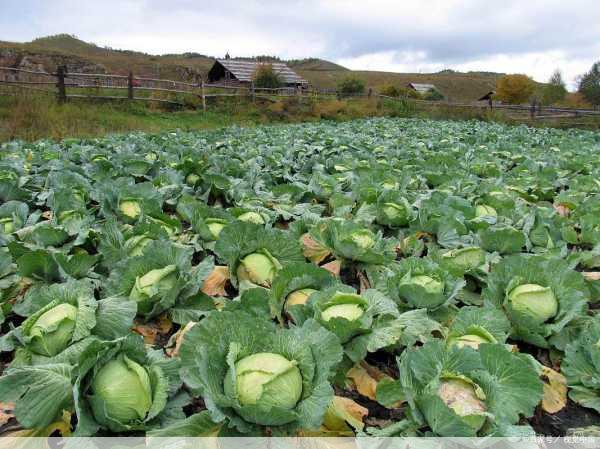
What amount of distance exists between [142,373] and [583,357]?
1734 millimetres

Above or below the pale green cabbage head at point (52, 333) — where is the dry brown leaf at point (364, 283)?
below

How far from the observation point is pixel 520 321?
7.05 ft

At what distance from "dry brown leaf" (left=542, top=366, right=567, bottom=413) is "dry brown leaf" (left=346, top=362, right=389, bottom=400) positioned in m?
0.66

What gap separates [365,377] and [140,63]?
5791 centimetres

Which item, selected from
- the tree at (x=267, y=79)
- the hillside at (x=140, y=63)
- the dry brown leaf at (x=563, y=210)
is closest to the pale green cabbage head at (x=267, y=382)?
the dry brown leaf at (x=563, y=210)

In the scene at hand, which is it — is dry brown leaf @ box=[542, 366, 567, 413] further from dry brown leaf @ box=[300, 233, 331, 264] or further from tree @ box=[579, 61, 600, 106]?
tree @ box=[579, 61, 600, 106]

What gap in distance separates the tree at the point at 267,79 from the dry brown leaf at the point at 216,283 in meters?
36.8

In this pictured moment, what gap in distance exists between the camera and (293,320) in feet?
7.02

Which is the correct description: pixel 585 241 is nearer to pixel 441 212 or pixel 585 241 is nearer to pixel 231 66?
pixel 441 212

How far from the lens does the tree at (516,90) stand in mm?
59938

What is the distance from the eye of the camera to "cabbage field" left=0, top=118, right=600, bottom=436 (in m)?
1.45

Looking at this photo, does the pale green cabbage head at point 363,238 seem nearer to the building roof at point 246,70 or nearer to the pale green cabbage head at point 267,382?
the pale green cabbage head at point 267,382

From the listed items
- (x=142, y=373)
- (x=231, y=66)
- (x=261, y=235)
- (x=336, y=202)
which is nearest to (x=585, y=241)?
(x=336, y=202)

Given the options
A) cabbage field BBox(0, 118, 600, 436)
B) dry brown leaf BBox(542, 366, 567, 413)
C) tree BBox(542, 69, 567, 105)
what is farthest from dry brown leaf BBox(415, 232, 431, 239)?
tree BBox(542, 69, 567, 105)
